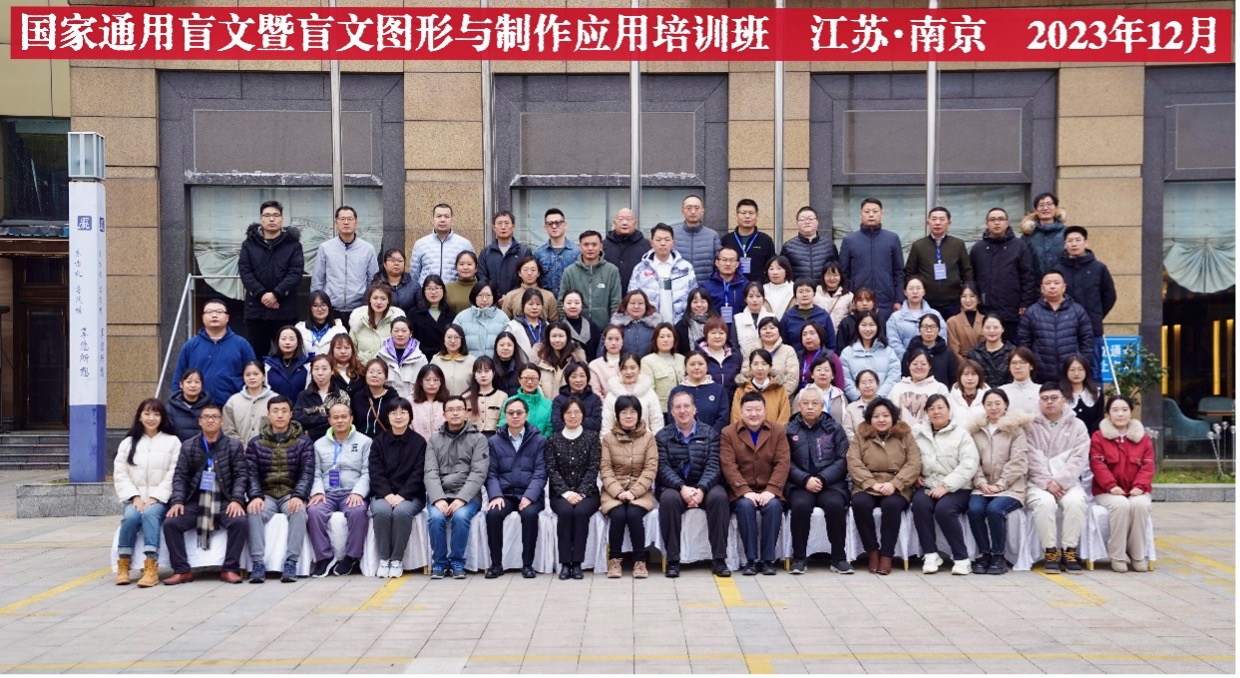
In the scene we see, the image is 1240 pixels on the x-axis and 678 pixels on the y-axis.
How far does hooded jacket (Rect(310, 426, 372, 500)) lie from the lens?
35.4 ft

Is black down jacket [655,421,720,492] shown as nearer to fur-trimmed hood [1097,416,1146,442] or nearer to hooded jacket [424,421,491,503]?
hooded jacket [424,421,491,503]

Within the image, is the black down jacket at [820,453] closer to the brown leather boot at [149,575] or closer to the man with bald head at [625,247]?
the man with bald head at [625,247]

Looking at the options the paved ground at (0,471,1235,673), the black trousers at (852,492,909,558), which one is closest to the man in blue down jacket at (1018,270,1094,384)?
the paved ground at (0,471,1235,673)

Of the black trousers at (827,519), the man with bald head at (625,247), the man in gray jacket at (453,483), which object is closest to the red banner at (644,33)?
the man with bald head at (625,247)

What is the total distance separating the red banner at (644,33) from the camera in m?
15.9

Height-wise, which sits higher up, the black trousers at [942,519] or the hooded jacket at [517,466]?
the hooded jacket at [517,466]

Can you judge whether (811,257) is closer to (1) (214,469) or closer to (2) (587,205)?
(2) (587,205)

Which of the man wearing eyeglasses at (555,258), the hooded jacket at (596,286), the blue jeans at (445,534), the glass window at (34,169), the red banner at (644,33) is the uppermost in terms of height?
the red banner at (644,33)

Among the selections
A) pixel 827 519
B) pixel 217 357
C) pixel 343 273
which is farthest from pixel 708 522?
pixel 343 273

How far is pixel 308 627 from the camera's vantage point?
27.9 feet

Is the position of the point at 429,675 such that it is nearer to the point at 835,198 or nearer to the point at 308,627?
the point at 308,627

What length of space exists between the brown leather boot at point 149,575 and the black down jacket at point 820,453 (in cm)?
528

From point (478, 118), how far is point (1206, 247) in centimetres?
977

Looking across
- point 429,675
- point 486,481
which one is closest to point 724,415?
point 486,481
